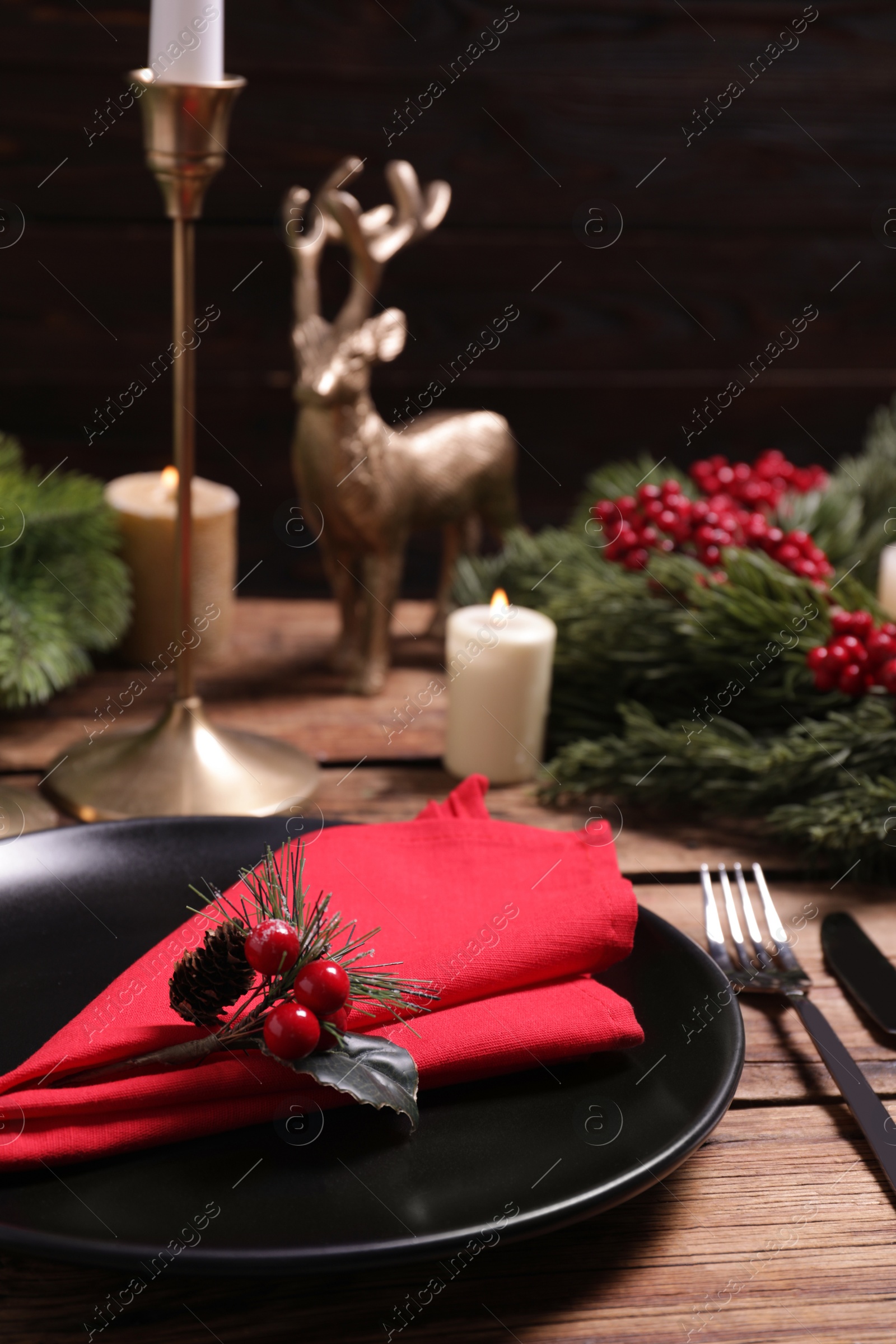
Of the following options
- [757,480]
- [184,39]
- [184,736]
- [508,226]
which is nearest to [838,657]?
[757,480]

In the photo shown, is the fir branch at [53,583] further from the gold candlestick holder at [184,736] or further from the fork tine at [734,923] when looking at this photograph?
the fork tine at [734,923]

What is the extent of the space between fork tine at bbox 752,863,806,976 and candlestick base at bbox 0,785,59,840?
423 millimetres

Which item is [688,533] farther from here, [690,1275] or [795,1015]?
[690,1275]

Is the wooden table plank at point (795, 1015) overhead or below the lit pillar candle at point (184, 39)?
below

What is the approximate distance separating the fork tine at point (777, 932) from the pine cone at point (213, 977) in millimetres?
304

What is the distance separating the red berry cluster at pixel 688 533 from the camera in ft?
2.91

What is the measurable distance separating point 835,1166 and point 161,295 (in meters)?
1.26

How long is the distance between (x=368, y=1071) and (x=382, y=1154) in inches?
1.3

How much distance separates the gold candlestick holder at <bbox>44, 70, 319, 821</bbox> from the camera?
27.5 inches

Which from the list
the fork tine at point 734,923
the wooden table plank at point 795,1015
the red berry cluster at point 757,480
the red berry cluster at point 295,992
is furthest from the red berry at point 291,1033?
the red berry cluster at point 757,480

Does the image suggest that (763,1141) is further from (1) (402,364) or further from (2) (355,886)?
(1) (402,364)

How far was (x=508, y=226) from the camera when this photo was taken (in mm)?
1488

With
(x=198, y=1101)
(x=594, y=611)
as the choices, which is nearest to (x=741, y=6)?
(x=594, y=611)

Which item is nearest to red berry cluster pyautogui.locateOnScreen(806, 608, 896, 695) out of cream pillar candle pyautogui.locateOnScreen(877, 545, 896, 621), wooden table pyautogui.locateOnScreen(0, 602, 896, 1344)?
cream pillar candle pyautogui.locateOnScreen(877, 545, 896, 621)
